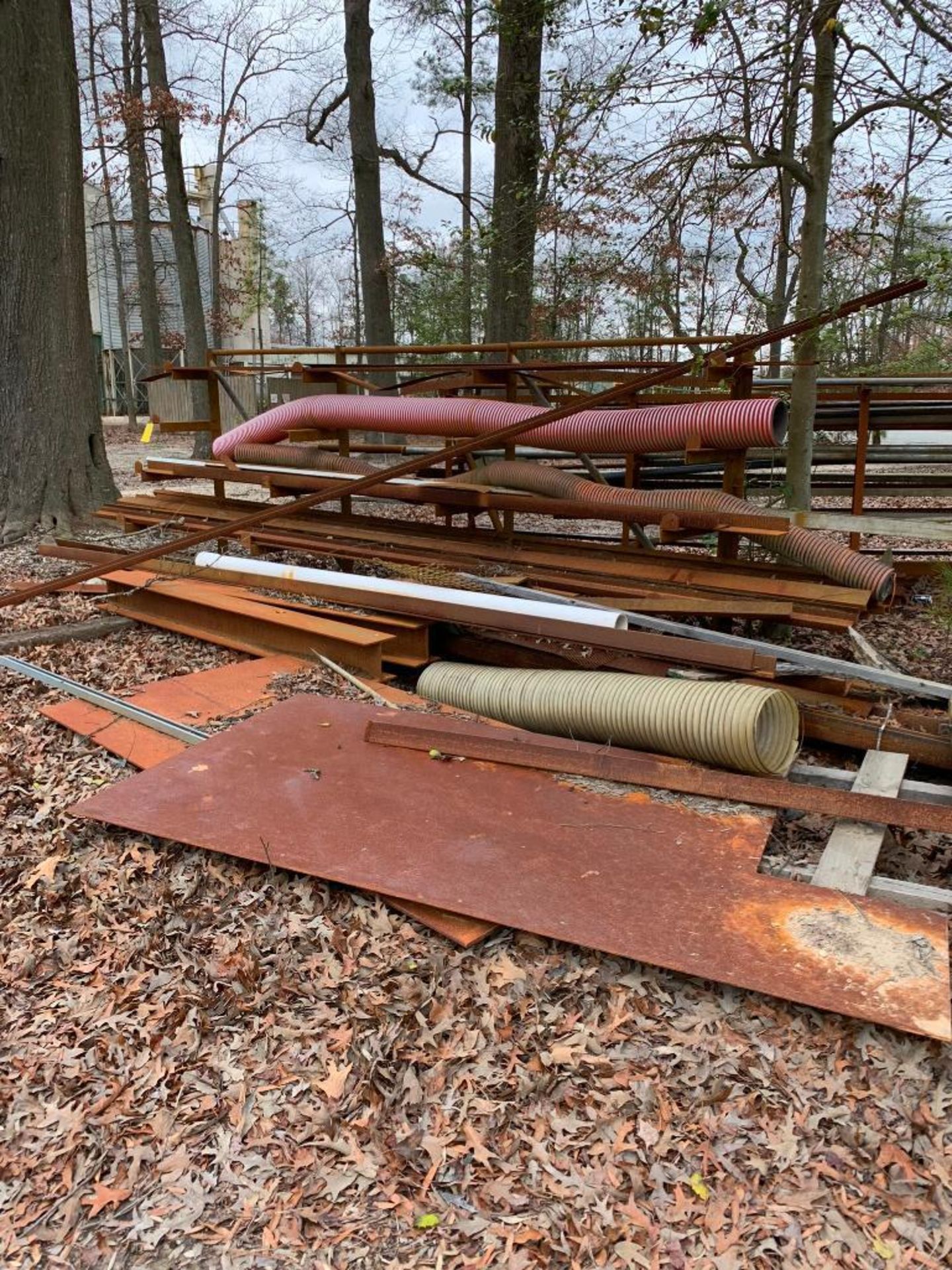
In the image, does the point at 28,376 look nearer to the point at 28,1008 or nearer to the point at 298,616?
Answer: the point at 298,616

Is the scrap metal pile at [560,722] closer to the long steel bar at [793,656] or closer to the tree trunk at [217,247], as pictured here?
the long steel bar at [793,656]

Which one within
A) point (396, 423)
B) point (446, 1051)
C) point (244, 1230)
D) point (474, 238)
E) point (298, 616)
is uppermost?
point (474, 238)

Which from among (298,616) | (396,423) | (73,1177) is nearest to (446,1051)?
(73,1177)

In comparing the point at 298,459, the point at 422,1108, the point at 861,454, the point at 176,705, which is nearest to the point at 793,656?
the point at 422,1108

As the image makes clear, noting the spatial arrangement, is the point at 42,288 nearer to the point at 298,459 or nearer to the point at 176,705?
the point at 298,459

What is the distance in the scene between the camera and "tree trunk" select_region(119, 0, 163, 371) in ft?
59.8

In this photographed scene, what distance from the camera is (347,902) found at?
2793 mm

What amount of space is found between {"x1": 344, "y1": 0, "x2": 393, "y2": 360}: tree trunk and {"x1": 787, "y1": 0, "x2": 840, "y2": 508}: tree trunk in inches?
358

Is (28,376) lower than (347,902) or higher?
higher

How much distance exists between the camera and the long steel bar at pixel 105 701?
389cm

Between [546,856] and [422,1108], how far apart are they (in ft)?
2.74

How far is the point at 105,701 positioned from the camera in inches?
165

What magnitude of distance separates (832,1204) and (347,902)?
4.95ft

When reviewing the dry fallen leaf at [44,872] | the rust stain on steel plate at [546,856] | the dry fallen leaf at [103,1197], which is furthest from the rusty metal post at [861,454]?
the dry fallen leaf at [103,1197]
